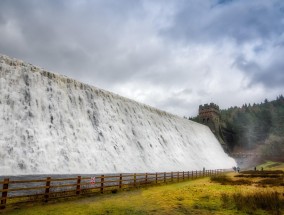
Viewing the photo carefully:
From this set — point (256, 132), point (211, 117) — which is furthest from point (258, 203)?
point (256, 132)

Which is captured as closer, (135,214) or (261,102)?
(135,214)

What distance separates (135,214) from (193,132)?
49.6 metres

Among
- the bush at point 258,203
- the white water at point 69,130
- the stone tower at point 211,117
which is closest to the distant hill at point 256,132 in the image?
the stone tower at point 211,117

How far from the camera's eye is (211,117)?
8400 centimetres

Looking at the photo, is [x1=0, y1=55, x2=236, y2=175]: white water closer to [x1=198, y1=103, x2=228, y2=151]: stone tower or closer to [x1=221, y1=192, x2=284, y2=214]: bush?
[x1=221, y1=192, x2=284, y2=214]: bush

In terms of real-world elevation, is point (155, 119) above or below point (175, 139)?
above

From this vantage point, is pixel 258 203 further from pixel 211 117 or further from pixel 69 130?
pixel 211 117

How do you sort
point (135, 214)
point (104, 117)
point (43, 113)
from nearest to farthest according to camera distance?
1. point (135, 214)
2. point (43, 113)
3. point (104, 117)

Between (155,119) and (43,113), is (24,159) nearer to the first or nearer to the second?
(43,113)

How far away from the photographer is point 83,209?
11961 millimetres

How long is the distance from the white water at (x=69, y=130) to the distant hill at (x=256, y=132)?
44536 mm

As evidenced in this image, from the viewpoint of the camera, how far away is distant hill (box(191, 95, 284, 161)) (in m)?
77.0

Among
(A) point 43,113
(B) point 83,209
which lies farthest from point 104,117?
(B) point 83,209

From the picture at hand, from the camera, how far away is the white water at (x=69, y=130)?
21.6 meters
